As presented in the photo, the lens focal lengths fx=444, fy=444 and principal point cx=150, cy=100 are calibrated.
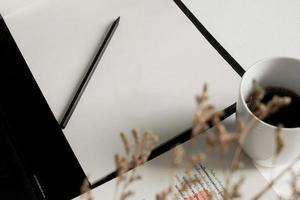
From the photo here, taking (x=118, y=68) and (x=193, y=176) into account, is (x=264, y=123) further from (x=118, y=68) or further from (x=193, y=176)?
(x=118, y=68)

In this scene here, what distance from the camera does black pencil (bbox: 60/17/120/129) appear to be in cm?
52

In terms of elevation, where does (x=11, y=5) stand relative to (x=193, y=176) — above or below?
above

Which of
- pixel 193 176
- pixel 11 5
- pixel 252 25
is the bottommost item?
pixel 193 176

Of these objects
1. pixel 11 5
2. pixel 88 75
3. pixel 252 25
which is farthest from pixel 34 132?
pixel 252 25

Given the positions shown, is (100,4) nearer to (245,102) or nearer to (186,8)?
(186,8)

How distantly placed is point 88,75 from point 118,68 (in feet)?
0.13

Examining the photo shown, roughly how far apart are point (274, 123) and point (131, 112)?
0.55 feet

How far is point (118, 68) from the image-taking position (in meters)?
0.56

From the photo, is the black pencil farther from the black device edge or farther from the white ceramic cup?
the white ceramic cup

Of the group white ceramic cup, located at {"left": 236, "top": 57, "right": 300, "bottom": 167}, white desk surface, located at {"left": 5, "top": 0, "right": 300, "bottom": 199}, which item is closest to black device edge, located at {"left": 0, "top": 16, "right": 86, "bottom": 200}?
white desk surface, located at {"left": 5, "top": 0, "right": 300, "bottom": 199}

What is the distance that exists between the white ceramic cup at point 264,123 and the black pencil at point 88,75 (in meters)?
0.20

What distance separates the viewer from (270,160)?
45 cm

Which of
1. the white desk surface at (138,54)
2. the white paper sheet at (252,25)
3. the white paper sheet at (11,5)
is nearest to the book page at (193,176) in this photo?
the white desk surface at (138,54)

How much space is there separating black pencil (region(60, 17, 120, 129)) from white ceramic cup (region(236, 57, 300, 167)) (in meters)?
0.20
